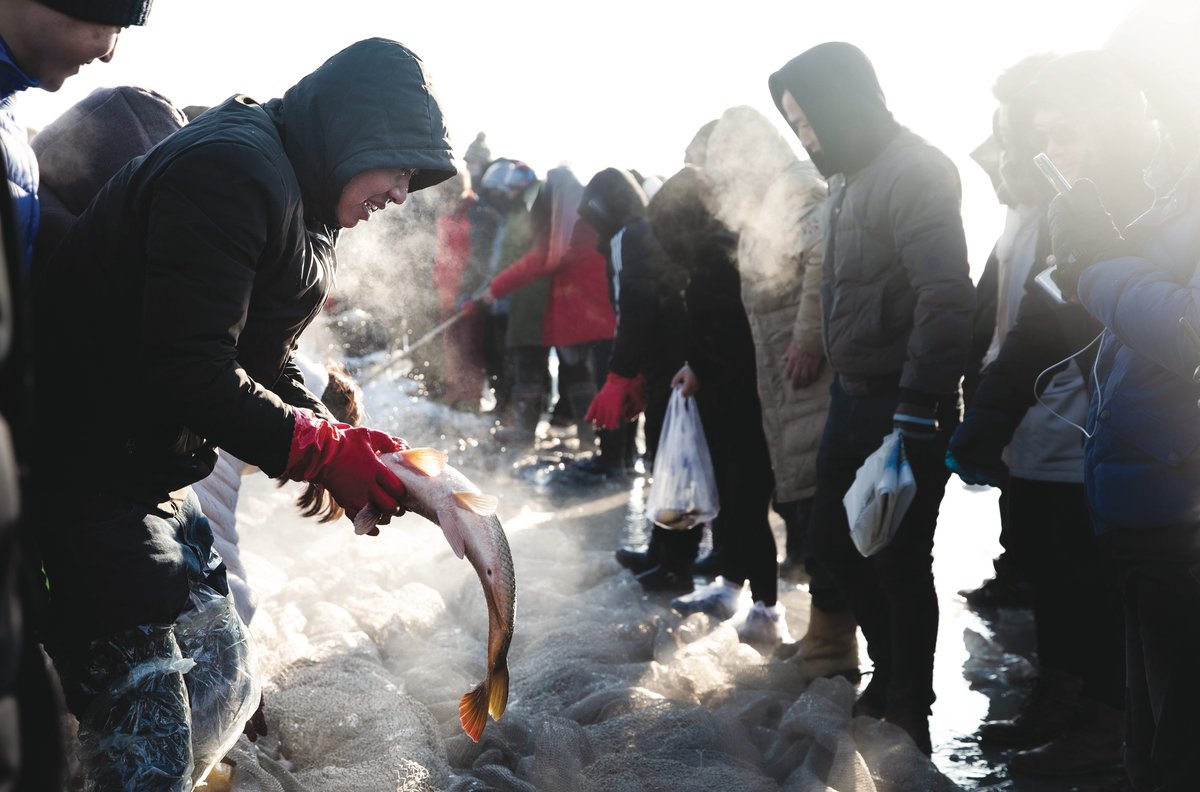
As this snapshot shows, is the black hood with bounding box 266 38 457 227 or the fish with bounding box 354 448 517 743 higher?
the black hood with bounding box 266 38 457 227

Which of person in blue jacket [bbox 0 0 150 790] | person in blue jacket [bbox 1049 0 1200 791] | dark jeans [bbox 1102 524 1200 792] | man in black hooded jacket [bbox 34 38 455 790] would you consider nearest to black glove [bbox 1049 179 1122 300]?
person in blue jacket [bbox 1049 0 1200 791]

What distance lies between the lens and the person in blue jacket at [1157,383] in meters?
2.48

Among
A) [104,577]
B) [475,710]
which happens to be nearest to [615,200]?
[475,710]

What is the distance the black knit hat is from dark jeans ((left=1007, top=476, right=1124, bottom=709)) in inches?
138

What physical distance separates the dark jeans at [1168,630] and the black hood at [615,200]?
424cm

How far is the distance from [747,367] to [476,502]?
Answer: 3.29 m

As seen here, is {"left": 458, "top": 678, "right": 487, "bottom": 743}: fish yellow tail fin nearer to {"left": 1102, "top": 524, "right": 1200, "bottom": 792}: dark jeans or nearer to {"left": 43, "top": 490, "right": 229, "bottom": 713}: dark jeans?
{"left": 43, "top": 490, "right": 229, "bottom": 713}: dark jeans

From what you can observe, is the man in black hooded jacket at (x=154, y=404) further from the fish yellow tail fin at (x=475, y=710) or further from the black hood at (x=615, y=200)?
the black hood at (x=615, y=200)

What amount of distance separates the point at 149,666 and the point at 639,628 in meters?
2.87

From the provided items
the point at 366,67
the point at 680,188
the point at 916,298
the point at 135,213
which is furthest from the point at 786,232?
the point at 135,213

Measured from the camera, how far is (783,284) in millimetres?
4898

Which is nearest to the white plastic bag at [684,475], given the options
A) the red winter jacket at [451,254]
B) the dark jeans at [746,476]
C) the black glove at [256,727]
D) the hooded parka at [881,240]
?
the dark jeans at [746,476]

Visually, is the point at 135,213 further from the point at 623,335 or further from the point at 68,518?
the point at 623,335

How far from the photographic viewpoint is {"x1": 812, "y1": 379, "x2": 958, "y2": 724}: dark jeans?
12.5 ft
